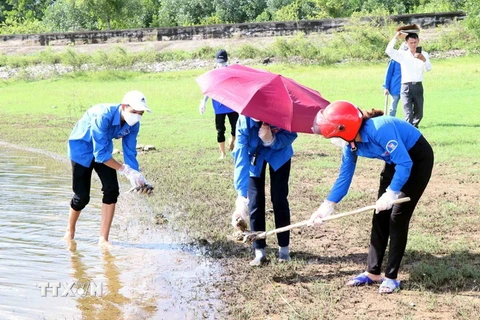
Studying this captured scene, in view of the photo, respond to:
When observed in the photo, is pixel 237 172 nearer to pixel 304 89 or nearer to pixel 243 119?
pixel 243 119

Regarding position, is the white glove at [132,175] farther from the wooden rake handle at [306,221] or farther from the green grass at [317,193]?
the wooden rake handle at [306,221]

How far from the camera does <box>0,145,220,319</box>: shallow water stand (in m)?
5.98

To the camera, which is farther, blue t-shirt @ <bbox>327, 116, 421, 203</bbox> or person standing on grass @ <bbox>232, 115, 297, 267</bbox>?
person standing on grass @ <bbox>232, 115, 297, 267</bbox>

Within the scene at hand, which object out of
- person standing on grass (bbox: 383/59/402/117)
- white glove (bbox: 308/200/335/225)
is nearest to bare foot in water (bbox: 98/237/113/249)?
white glove (bbox: 308/200/335/225)

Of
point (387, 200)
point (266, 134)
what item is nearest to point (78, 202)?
point (266, 134)

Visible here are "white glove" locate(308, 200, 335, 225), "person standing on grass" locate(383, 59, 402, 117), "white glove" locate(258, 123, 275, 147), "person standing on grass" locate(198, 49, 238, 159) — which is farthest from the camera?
"person standing on grass" locate(383, 59, 402, 117)

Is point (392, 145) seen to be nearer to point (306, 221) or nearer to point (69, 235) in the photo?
point (306, 221)

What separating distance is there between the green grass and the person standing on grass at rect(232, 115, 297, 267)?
0.28 meters

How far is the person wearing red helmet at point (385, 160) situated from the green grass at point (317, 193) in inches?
16.5

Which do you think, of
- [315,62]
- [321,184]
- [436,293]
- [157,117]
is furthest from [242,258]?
[315,62]

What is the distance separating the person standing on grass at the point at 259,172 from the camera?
6434 mm

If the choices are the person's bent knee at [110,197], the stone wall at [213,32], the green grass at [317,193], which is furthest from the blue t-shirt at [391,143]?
the stone wall at [213,32]

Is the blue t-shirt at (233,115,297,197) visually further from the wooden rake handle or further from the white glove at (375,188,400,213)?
the white glove at (375,188,400,213)
